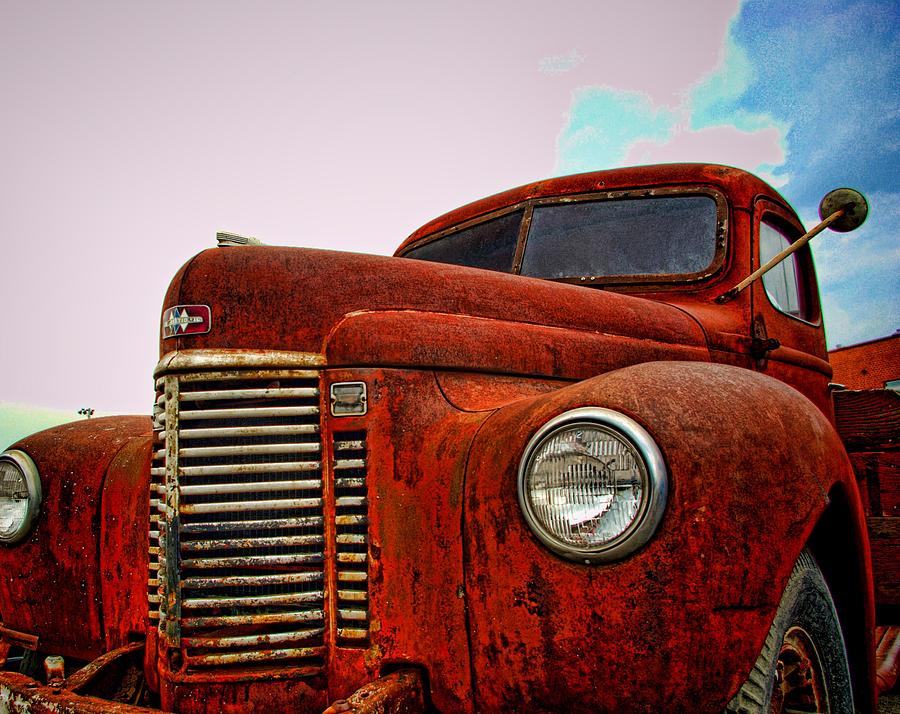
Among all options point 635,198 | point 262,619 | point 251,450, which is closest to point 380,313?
point 251,450

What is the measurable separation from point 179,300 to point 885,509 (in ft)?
9.40

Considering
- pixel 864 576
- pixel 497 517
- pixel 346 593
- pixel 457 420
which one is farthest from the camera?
pixel 864 576

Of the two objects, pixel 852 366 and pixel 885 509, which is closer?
pixel 885 509

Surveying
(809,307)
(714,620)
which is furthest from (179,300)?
(809,307)

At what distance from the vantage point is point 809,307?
3867 millimetres

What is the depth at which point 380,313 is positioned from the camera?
6.48 feet

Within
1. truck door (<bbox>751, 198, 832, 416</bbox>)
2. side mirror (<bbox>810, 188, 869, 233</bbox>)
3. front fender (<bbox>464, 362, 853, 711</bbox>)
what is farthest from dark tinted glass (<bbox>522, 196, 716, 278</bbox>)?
front fender (<bbox>464, 362, 853, 711</bbox>)

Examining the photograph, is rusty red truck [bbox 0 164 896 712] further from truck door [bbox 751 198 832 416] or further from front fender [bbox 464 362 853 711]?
truck door [bbox 751 198 832 416]

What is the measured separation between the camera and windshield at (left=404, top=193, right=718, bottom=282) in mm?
3102

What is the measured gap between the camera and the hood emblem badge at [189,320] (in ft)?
6.36

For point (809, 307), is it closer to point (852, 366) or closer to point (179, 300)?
point (179, 300)

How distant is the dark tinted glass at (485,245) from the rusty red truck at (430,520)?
85 centimetres

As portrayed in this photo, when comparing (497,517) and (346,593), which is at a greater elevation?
(497,517)

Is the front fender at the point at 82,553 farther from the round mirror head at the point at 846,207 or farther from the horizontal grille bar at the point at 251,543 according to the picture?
the round mirror head at the point at 846,207
